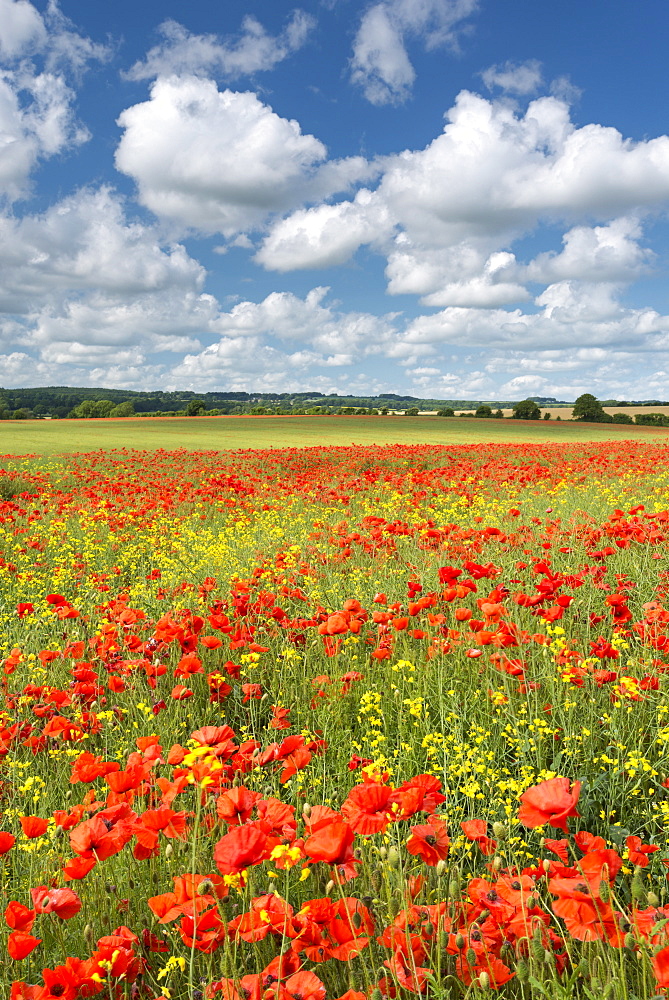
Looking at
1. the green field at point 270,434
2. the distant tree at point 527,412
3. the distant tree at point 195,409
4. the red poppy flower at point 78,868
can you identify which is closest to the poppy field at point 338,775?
the red poppy flower at point 78,868

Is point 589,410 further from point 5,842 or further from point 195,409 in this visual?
point 5,842

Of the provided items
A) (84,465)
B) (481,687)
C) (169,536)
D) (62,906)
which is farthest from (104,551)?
(84,465)

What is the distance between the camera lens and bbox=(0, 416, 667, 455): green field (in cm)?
2767

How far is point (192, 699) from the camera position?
3725 millimetres

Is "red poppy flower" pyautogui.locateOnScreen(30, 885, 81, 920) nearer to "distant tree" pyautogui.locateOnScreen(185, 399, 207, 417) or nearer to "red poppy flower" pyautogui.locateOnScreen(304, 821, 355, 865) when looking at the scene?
"red poppy flower" pyautogui.locateOnScreen(304, 821, 355, 865)

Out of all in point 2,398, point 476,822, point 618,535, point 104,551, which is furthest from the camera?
point 2,398

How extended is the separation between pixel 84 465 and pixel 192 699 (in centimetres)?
1485

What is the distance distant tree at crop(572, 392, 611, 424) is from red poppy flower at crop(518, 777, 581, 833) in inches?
2502

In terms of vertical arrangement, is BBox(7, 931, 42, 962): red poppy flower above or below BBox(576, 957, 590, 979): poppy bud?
above

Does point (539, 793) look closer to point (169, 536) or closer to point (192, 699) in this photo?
point (192, 699)

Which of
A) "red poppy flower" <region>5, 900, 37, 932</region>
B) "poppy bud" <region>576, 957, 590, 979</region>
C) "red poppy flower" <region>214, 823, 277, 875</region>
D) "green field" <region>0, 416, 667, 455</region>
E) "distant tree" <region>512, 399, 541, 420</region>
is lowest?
"poppy bud" <region>576, 957, 590, 979</region>

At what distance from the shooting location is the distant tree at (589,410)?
60.5 metres

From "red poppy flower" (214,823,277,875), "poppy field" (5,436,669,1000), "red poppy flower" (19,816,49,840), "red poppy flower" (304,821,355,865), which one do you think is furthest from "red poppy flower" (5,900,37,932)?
"red poppy flower" (304,821,355,865)

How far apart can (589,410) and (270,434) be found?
41413 millimetres
